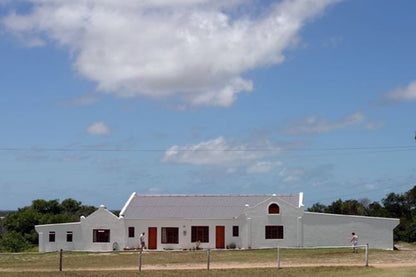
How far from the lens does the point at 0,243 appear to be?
67.2 m

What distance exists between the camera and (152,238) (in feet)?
187

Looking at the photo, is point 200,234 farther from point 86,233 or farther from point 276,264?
point 276,264

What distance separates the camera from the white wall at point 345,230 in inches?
2092

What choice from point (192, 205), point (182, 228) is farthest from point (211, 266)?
point (192, 205)

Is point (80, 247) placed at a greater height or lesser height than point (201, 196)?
lesser

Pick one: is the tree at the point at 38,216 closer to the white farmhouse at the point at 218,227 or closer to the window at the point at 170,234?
the white farmhouse at the point at 218,227

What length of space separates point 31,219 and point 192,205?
91.8 ft

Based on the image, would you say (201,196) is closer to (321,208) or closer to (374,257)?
(374,257)

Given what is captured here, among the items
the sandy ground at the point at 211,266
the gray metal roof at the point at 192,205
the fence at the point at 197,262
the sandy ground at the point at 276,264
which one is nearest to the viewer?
the sandy ground at the point at 211,266

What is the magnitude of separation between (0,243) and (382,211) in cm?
3919

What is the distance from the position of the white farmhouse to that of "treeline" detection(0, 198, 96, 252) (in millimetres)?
11098

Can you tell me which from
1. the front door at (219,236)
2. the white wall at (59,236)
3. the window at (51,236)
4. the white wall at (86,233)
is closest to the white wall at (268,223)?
the front door at (219,236)

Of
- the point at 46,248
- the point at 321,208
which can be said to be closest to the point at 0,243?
the point at 46,248

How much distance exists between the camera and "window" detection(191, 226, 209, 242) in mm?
56500
